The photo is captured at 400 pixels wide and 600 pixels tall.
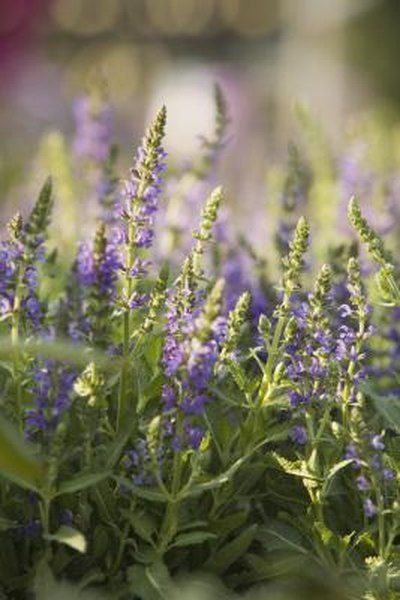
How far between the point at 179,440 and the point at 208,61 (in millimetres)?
21837

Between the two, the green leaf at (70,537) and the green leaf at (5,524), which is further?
the green leaf at (5,524)

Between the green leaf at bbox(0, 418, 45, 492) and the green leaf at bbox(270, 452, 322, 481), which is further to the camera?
the green leaf at bbox(270, 452, 322, 481)

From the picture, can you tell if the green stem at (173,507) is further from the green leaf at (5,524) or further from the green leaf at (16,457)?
the green leaf at (16,457)

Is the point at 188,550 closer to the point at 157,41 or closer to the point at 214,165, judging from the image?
the point at 214,165

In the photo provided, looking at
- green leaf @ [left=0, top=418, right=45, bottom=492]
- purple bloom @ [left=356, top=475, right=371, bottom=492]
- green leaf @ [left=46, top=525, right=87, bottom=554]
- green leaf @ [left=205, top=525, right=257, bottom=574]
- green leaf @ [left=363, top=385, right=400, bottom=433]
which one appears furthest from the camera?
green leaf @ [left=363, top=385, right=400, bottom=433]

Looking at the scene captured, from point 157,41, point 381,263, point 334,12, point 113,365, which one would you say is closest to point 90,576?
point 113,365

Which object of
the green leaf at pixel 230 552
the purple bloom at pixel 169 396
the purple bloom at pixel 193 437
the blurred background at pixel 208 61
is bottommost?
the green leaf at pixel 230 552

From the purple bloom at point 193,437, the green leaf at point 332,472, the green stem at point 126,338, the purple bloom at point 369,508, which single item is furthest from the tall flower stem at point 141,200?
the purple bloom at point 369,508

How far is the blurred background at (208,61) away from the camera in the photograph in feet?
54.3

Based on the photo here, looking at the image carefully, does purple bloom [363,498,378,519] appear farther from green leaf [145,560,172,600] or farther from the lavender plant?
green leaf [145,560,172,600]

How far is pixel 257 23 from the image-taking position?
82.5ft

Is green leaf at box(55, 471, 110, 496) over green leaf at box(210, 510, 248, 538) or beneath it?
over

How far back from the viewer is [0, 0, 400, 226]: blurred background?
16547 mm

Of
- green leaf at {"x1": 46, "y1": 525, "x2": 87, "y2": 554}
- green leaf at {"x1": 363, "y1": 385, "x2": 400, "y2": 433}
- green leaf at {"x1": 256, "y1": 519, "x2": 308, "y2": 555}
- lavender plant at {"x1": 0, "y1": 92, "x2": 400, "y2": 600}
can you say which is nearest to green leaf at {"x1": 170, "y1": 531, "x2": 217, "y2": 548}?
lavender plant at {"x1": 0, "y1": 92, "x2": 400, "y2": 600}
